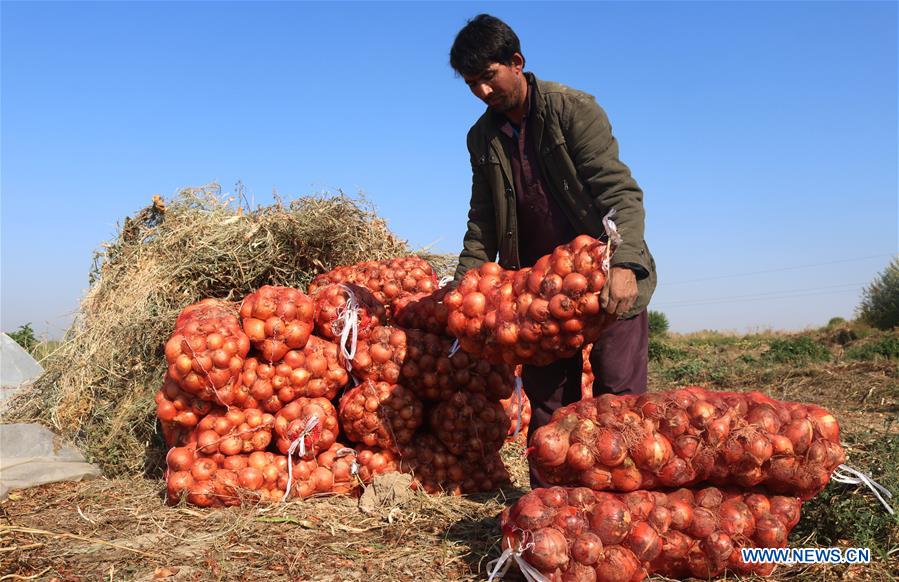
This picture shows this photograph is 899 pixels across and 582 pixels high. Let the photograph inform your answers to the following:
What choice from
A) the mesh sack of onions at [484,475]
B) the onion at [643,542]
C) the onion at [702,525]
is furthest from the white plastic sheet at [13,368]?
the onion at [702,525]

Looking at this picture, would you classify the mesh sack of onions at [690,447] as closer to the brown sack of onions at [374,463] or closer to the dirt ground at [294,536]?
the dirt ground at [294,536]

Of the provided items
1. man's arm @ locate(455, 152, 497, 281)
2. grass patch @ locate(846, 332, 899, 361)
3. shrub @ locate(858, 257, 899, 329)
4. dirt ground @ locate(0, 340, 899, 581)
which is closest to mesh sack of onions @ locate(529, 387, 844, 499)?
dirt ground @ locate(0, 340, 899, 581)

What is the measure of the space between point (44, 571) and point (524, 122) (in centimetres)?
302

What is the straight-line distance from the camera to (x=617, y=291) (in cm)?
301

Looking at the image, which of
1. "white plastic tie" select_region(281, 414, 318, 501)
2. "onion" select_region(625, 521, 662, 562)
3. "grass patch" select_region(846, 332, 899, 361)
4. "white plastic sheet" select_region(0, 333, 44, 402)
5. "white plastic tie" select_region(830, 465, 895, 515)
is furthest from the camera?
"grass patch" select_region(846, 332, 899, 361)

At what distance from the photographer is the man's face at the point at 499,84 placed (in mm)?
3395

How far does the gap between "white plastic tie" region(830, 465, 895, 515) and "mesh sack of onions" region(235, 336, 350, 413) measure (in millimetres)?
2559

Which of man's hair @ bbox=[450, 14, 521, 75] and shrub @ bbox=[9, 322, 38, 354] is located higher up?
man's hair @ bbox=[450, 14, 521, 75]

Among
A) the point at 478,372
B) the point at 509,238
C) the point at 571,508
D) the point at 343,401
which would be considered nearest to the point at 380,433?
the point at 343,401

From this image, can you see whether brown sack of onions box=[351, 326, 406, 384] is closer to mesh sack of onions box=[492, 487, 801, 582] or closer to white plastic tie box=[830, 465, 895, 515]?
mesh sack of onions box=[492, 487, 801, 582]

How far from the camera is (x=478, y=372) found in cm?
407

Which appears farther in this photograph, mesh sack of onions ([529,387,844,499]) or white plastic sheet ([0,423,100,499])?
white plastic sheet ([0,423,100,499])

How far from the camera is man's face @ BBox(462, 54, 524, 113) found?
11.1 feet

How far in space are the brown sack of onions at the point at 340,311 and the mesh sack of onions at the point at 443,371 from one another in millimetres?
252
